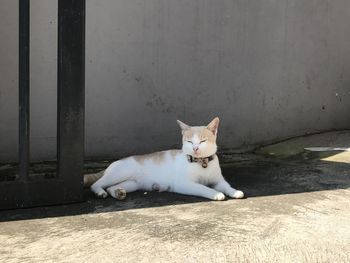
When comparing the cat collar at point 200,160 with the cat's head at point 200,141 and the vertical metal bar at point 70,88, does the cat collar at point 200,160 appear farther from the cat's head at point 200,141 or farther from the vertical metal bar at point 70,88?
the vertical metal bar at point 70,88

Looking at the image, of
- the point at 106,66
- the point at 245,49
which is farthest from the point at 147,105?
the point at 245,49

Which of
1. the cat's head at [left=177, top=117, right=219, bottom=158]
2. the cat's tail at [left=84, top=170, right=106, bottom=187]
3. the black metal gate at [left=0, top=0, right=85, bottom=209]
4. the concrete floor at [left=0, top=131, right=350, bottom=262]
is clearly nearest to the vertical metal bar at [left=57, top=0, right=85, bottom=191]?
the black metal gate at [left=0, top=0, right=85, bottom=209]

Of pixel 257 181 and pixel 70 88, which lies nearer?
pixel 70 88

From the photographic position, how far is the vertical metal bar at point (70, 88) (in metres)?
3.36

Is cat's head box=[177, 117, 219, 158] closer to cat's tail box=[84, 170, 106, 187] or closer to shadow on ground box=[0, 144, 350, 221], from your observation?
shadow on ground box=[0, 144, 350, 221]

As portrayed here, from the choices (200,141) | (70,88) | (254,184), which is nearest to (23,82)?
(70,88)

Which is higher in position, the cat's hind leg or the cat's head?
the cat's head

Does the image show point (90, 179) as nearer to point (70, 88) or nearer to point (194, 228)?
point (70, 88)

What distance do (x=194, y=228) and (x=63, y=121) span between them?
1195 millimetres

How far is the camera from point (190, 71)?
5473 mm

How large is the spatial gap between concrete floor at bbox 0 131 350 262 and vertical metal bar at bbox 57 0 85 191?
320mm

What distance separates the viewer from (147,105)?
529 centimetres

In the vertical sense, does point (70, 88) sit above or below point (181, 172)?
above

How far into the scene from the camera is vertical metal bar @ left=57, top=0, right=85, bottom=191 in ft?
11.0
